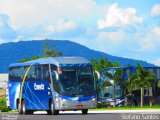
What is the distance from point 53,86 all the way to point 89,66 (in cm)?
263

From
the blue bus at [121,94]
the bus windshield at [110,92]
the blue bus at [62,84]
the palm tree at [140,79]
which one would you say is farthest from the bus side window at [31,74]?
the bus windshield at [110,92]

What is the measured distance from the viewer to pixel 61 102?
124 ft

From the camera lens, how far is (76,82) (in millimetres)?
37969

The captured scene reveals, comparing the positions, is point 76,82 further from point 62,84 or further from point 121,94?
point 121,94

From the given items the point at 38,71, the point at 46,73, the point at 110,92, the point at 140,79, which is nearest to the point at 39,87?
the point at 38,71

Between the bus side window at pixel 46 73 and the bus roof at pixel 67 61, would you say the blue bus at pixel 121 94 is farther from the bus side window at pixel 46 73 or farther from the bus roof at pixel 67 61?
the bus side window at pixel 46 73

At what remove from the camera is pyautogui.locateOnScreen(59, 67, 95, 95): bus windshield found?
124 ft

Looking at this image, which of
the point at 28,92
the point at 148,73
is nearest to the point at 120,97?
the point at 148,73

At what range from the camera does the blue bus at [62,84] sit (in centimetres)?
3791

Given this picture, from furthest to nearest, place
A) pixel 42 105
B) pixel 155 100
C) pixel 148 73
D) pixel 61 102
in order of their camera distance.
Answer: pixel 155 100 → pixel 148 73 → pixel 42 105 → pixel 61 102

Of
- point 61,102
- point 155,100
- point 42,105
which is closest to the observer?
point 61,102

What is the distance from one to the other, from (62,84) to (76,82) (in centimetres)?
87

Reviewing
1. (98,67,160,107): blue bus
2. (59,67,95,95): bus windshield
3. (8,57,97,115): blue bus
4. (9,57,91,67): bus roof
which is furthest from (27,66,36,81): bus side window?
(98,67,160,107): blue bus

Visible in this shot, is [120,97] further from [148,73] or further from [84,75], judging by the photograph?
[84,75]
